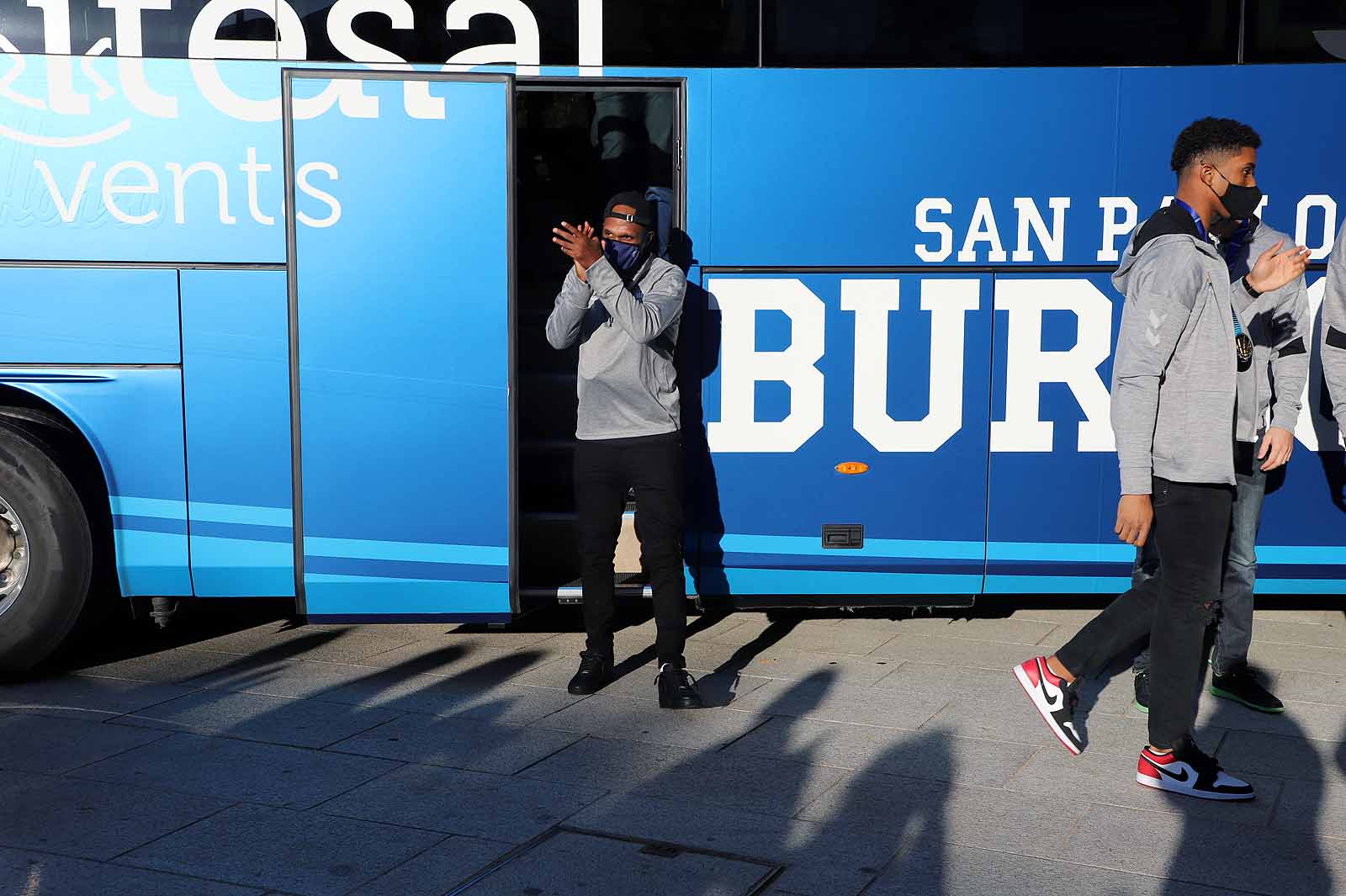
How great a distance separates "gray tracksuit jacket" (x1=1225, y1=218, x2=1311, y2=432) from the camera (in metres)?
4.96

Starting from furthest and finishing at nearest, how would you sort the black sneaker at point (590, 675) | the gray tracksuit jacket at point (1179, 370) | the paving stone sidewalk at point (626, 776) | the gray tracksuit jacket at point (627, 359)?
the black sneaker at point (590, 675)
the gray tracksuit jacket at point (627, 359)
the gray tracksuit jacket at point (1179, 370)
the paving stone sidewalk at point (626, 776)

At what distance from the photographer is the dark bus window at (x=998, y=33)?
18.9 ft

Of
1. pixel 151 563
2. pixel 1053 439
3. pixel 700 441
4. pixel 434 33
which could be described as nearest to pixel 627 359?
pixel 700 441

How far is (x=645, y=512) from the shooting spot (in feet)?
17.4

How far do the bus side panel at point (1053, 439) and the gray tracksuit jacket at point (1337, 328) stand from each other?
1147 millimetres

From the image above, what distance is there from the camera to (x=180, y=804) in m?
4.21

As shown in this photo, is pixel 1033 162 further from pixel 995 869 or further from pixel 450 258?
pixel 995 869

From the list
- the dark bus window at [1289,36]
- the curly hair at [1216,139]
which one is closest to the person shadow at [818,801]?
the curly hair at [1216,139]

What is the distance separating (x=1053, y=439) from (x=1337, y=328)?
4.66 feet

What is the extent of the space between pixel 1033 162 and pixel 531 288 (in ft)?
9.68

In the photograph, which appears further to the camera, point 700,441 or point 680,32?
point 700,441

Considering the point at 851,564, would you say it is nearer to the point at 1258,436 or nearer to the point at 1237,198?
the point at 1258,436

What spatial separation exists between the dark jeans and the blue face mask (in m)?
2.31

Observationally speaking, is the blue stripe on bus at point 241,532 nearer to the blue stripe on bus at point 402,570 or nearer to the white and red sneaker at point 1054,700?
the blue stripe on bus at point 402,570
